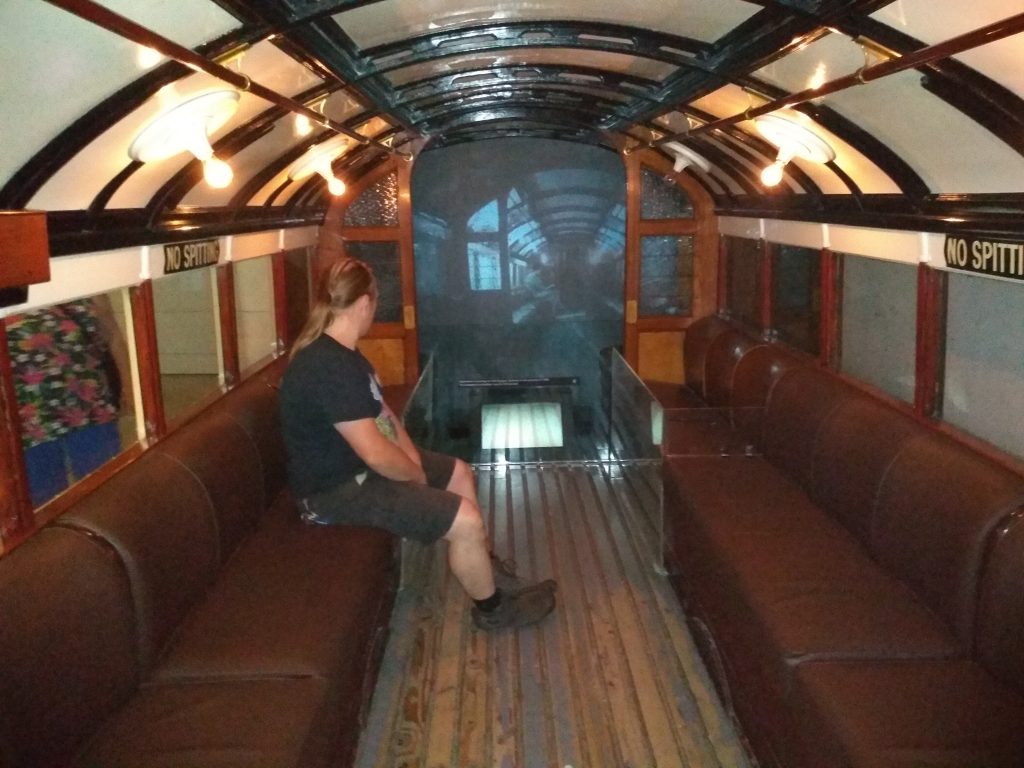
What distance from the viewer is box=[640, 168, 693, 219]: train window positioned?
22.9 feet

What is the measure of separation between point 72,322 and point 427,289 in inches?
269

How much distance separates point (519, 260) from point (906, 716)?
27.2 feet

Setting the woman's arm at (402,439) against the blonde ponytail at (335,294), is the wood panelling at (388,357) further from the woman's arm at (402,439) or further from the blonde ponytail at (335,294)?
the blonde ponytail at (335,294)

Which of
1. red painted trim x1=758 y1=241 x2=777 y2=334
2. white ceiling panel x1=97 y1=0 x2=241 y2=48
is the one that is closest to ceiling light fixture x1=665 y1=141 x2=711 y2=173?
red painted trim x1=758 y1=241 x2=777 y2=334

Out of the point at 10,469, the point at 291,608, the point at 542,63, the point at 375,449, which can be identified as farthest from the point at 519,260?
the point at 10,469

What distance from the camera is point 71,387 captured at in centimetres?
368

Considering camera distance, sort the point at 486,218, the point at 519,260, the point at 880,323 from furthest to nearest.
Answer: the point at 519,260 < the point at 486,218 < the point at 880,323

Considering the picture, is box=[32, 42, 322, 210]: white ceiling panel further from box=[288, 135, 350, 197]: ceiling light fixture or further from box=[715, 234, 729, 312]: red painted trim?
box=[715, 234, 729, 312]: red painted trim

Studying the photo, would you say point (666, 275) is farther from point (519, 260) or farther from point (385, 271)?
point (519, 260)

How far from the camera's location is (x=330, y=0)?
8.07ft

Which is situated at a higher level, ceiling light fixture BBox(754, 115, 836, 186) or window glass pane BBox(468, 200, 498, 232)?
window glass pane BBox(468, 200, 498, 232)

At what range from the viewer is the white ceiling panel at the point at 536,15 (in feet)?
9.37

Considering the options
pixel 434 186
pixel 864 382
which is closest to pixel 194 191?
pixel 864 382

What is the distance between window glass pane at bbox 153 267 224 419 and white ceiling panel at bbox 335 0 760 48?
2.22 meters
